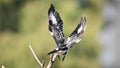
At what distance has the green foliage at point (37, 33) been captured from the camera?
1280 centimetres

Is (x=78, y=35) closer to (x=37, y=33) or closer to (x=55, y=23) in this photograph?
(x=55, y=23)

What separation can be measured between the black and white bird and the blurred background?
367 inches

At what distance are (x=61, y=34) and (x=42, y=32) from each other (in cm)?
1049

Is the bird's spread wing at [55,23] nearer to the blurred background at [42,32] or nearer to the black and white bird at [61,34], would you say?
the black and white bird at [61,34]

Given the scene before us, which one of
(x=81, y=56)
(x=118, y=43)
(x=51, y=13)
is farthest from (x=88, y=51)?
(x=51, y=13)

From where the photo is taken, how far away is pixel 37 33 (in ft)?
43.2

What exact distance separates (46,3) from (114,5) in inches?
146

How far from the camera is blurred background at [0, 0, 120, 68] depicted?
Answer: 12.8 meters

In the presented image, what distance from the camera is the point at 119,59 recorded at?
15.4 metres

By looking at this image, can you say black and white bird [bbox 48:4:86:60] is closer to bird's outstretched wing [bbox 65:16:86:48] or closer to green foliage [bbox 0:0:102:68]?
bird's outstretched wing [bbox 65:16:86:48]

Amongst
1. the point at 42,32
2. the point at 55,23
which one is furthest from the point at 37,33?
the point at 55,23

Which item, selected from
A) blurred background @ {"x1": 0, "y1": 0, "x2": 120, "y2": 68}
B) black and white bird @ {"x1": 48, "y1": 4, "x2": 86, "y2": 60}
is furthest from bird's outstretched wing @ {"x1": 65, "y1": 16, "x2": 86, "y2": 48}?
blurred background @ {"x1": 0, "y1": 0, "x2": 120, "y2": 68}

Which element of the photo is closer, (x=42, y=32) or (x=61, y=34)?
(x=61, y=34)

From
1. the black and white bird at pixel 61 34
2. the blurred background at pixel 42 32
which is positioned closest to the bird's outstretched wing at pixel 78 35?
the black and white bird at pixel 61 34
